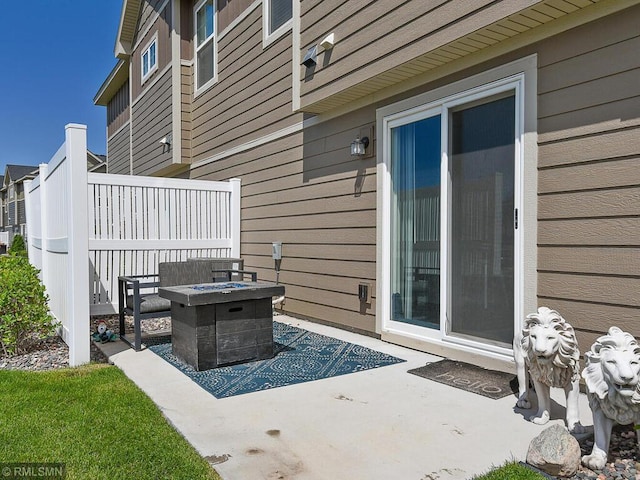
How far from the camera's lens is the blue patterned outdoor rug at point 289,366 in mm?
3305

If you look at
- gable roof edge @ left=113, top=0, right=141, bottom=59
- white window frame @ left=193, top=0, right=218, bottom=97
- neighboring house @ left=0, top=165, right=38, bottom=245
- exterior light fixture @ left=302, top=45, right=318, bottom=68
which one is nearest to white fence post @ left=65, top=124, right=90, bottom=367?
exterior light fixture @ left=302, top=45, right=318, bottom=68

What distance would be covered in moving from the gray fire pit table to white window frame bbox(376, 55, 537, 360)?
1.23 m

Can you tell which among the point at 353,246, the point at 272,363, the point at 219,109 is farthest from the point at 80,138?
the point at 219,109

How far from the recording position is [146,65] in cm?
1074

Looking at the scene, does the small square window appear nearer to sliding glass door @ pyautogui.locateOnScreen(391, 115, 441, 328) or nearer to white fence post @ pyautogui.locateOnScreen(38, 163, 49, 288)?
sliding glass door @ pyautogui.locateOnScreen(391, 115, 441, 328)

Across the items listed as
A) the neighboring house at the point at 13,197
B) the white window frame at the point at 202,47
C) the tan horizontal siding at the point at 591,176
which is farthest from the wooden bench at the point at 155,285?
the neighboring house at the point at 13,197

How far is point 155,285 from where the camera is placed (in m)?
4.76

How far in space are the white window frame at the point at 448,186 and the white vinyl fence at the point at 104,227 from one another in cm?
266

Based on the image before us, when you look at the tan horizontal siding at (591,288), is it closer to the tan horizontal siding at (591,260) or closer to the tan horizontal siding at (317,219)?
the tan horizontal siding at (591,260)

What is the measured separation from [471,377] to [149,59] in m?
10.0

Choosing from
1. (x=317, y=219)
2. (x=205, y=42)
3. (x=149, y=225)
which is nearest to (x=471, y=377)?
(x=317, y=219)

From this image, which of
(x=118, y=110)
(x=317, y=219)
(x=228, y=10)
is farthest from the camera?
(x=118, y=110)

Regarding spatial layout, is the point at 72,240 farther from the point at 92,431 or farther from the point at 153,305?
the point at 92,431

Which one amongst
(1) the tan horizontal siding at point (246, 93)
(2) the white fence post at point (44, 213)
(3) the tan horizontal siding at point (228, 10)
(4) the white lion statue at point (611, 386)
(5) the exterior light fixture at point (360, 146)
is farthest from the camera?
(3) the tan horizontal siding at point (228, 10)
